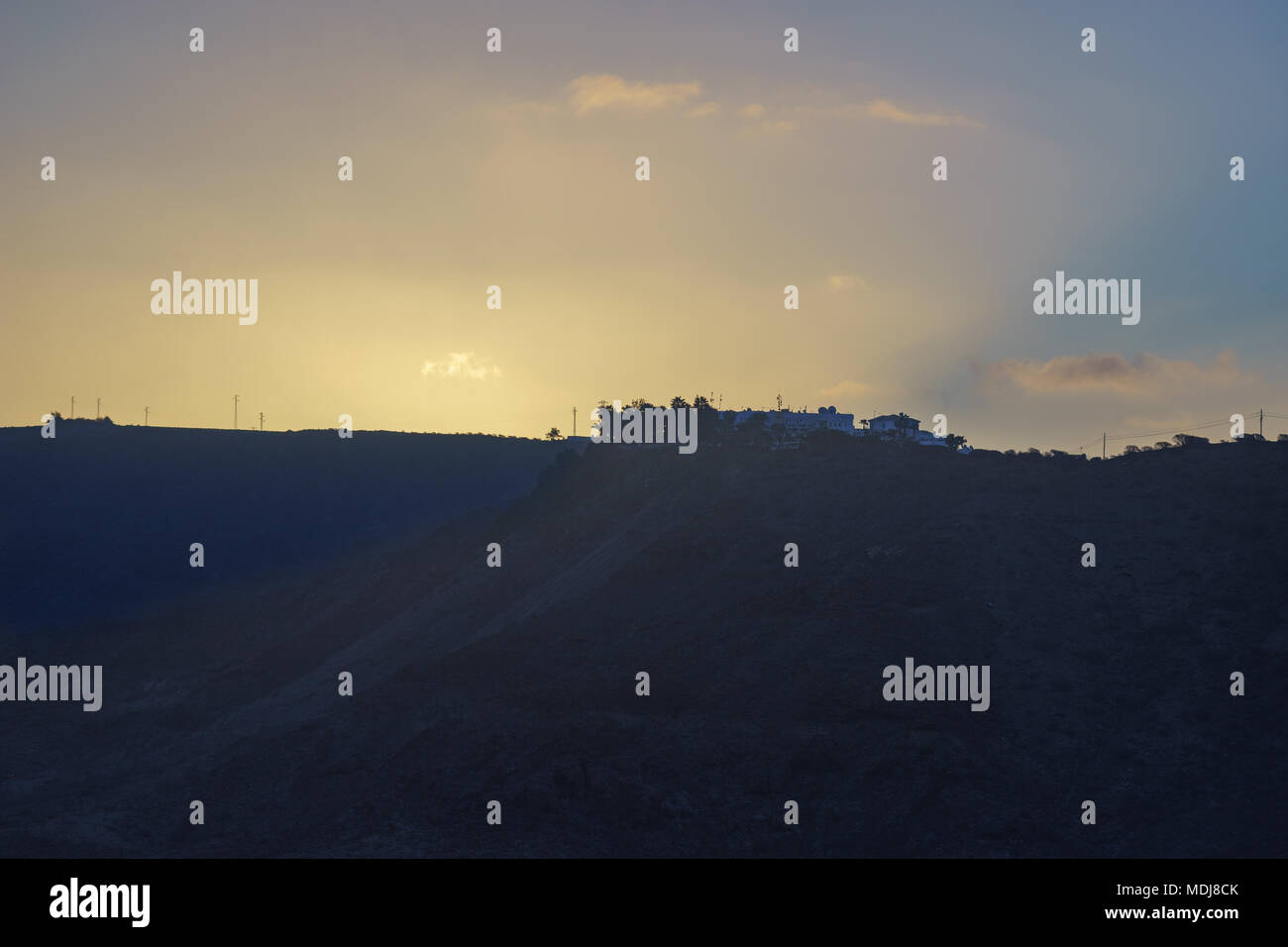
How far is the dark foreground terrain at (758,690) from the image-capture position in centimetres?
3794

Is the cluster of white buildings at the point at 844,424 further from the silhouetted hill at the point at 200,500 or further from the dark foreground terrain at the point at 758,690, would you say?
the silhouetted hill at the point at 200,500

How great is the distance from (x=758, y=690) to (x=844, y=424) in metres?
52.8

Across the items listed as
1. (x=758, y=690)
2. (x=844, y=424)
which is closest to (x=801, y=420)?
(x=844, y=424)

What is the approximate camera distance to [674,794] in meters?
39.0

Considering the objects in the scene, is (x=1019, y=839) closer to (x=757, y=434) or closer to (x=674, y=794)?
(x=674, y=794)

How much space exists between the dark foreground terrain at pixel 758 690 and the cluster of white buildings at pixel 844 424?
11618mm

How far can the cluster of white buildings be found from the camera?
257 ft

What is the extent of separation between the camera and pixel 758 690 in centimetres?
4422
